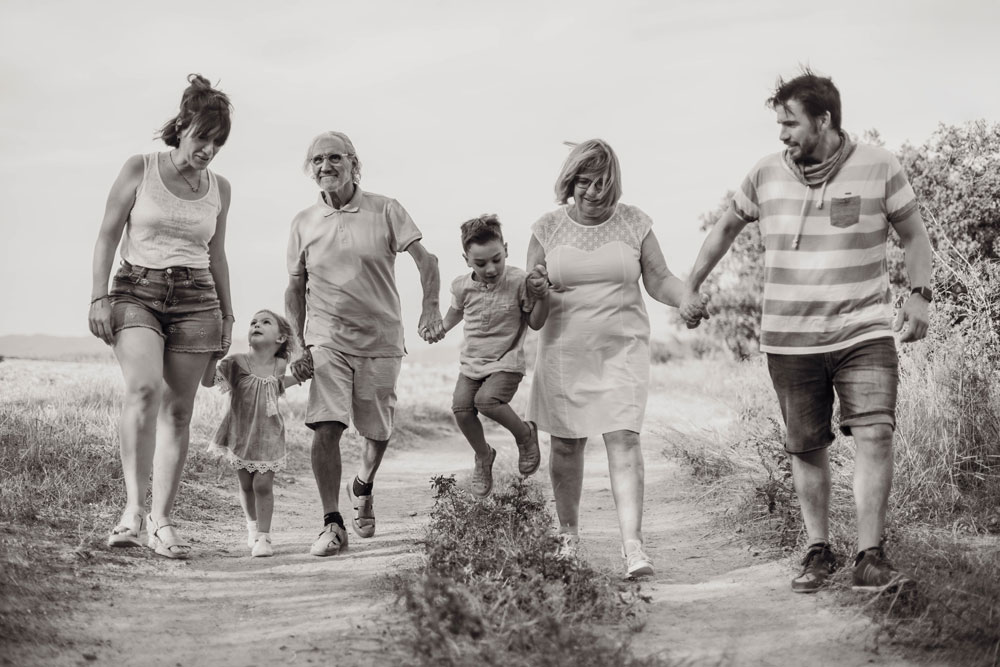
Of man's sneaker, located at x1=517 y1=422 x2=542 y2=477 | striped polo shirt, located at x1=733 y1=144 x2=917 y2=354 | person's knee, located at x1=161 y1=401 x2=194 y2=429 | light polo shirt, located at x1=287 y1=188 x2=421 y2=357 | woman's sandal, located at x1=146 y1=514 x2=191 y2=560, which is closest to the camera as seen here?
striped polo shirt, located at x1=733 y1=144 x2=917 y2=354

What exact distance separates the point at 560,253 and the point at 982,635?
2.71 m

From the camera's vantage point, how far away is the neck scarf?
5023 millimetres

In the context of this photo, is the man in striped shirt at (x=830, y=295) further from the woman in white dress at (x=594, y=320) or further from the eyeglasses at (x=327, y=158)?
the eyeglasses at (x=327, y=158)

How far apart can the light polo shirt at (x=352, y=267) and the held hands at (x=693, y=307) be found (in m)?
1.85

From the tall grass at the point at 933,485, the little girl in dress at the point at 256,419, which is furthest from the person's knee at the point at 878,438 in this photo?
the little girl in dress at the point at 256,419

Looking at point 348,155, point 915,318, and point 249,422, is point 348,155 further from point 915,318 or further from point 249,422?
point 915,318

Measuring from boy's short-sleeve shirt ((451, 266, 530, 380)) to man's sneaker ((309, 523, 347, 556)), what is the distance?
1577mm

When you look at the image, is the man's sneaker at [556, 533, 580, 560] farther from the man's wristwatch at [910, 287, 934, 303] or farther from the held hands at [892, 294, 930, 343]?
the man's wristwatch at [910, 287, 934, 303]

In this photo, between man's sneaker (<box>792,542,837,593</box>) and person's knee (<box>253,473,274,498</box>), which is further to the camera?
person's knee (<box>253,473,274,498</box>)

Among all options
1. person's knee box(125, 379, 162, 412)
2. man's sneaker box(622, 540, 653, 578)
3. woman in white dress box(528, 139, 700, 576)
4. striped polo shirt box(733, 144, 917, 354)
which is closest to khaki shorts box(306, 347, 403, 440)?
person's knee box(125, 379, 162, 412)

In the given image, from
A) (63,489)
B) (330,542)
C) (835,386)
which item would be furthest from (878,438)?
(63,489)

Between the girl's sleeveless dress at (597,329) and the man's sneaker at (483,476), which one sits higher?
the girl's sleeveless dress at (597,329)

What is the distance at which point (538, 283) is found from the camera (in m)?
5.50

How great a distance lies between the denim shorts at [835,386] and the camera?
4.87 metres
